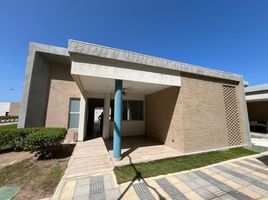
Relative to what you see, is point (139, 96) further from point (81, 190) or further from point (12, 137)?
point (12, 137)

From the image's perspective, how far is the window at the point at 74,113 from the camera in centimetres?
886

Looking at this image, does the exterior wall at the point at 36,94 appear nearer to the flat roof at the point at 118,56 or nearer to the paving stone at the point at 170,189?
the flat roof at the point at 118,56

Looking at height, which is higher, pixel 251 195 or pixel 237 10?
pixel 237 10

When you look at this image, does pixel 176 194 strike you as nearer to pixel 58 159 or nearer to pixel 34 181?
pixel 34 181

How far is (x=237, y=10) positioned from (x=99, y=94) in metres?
9.65

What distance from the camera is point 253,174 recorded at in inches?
159

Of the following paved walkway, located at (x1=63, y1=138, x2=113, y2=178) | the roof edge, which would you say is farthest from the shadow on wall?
paved walkway, located at (x1=63, y1=138, x2=113, y2=178)

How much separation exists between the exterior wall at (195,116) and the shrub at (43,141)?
17.5 ft

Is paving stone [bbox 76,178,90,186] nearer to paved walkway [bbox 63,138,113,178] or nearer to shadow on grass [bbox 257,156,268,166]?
paved walkway [bbox 63,138,113,178]

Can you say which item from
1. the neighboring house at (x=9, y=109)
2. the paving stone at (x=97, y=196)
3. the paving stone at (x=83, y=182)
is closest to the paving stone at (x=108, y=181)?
the paving stone at (x=97, y=196)

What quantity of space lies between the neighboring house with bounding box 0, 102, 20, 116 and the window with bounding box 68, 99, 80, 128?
137ft

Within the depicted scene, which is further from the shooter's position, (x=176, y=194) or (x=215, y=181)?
(x=215, y=181)

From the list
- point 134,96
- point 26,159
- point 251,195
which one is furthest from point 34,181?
point 134,96

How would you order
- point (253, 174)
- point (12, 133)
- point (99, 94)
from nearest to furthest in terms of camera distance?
point (253, 174)
point (12, 133)
point (99, 94)
